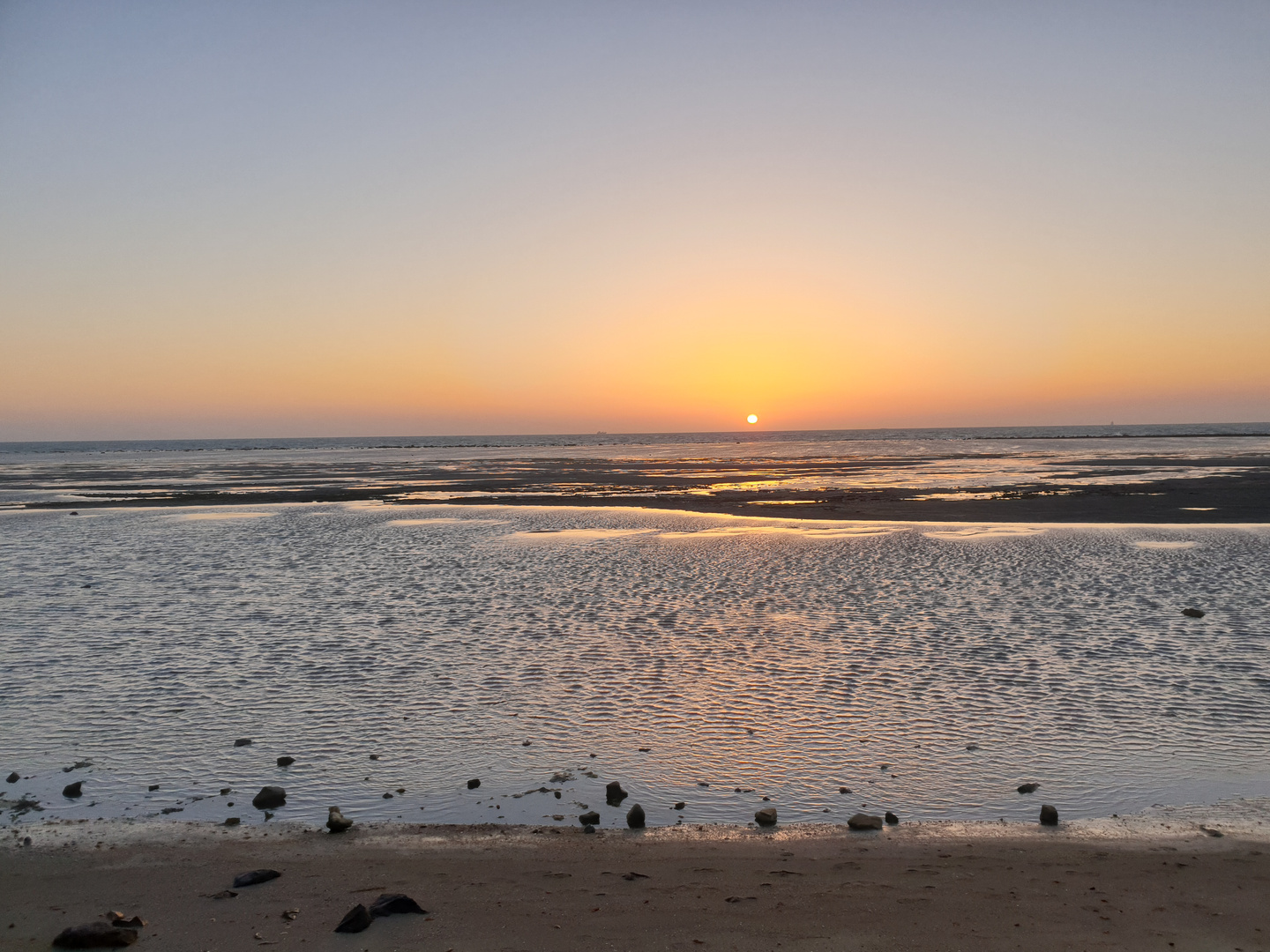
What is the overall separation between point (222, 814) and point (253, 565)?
18.8 m

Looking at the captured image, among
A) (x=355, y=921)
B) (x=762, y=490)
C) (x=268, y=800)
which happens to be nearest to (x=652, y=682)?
(x=268, y=800)

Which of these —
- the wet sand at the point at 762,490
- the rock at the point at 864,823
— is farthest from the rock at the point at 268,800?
the wet sand at the point at 762,490

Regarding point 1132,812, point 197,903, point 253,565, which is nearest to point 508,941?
point 197,903

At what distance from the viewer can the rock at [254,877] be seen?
7074mm

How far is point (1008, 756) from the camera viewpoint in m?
9.94

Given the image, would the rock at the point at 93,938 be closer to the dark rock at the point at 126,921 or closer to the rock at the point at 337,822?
the dark rock at the point at 126,921

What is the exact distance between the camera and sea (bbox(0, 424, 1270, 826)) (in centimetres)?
916

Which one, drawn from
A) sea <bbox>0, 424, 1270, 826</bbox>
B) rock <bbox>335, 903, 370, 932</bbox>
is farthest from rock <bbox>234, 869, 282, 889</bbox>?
sea <bbox>0, 424, 1270, 826</bbox>

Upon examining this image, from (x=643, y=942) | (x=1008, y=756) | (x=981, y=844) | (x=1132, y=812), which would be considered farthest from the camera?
(x=1008, y=756)

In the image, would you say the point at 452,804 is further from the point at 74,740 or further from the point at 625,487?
the point at 625,487

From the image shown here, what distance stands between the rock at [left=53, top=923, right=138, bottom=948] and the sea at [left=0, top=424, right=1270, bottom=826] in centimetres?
241

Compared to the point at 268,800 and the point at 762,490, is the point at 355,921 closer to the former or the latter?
the point at 268,800

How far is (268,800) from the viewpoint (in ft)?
29.2

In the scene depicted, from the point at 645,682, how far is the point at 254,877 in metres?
6.77
